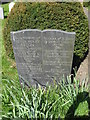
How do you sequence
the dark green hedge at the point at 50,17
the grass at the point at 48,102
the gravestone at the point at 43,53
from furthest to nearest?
the dark green hedge at the point at 50,17
the gravestone at the point at 43,53
the grass at the point at 48,102

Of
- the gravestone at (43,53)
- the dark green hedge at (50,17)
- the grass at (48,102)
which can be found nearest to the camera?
the grass at (48,102)

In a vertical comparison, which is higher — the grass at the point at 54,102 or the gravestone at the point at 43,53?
the gravestone at the point at 43,53

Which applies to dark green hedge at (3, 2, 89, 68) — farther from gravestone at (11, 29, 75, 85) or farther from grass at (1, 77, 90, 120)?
grass at (1, 77, 90, 120)

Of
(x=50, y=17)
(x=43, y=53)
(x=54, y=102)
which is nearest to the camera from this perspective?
(x=54, y=102)

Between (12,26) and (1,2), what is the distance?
663cm

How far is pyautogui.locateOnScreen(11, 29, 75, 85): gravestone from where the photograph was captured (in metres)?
3.48

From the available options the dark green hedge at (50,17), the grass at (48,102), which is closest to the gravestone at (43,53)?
the grass at (48,102)

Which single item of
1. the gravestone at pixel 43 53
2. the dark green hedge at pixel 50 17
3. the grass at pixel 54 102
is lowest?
the grass at pixel 54 102

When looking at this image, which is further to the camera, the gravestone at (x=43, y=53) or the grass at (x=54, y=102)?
the gravestone at (x=43, y=53)

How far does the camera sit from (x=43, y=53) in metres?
3.70

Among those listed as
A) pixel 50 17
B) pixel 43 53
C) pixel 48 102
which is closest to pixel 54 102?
pixel 48 102

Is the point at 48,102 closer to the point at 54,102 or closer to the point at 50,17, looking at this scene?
the point at 54,102

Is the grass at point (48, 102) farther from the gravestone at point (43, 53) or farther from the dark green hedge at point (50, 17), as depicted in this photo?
the dark green hedge at point (50, 17)

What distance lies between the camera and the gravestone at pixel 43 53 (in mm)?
3484
